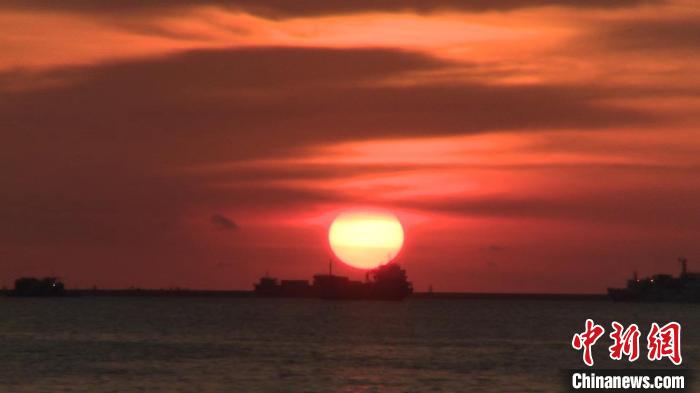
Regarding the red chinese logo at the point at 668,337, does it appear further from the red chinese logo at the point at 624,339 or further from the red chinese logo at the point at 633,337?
the red chinese logo at the point at 624,339

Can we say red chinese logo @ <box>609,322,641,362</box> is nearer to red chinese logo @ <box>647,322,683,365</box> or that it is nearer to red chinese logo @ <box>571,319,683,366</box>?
red chinese logo @ <box>571,319,683,366</box>

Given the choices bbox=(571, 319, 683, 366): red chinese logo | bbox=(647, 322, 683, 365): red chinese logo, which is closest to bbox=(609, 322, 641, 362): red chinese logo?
bbox=(571, 319, 683, 366): red chinese logo

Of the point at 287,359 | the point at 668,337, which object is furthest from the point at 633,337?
the point at 287,359

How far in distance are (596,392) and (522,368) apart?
95.3 ft

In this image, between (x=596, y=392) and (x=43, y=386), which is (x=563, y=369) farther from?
(x=43, y=386)

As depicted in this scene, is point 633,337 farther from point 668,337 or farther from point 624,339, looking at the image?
point 668,337

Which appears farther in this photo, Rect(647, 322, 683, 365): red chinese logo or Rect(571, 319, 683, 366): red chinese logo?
Rect(647, 322, 683, 365): red chinese logo

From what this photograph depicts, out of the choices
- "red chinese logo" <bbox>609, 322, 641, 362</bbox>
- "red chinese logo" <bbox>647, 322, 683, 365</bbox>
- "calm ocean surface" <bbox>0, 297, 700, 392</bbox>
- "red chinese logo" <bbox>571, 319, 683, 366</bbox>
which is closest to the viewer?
"red chinese logo" <bbox>609, 322, 641, 362</bbox>

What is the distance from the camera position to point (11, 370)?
88.5m

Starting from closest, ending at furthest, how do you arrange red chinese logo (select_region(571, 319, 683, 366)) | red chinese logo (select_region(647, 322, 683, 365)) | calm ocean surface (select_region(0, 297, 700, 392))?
1. red chinese logo (select_region(571, 319, 683, 366))
2. red chinese logo (select_region(647, 322, 683, 365))
3. calm ocean surface (select_region(0, 297, 700, 392))

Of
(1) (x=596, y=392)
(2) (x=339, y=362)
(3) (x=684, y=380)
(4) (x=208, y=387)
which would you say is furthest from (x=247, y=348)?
(1) (x=596, y=392)

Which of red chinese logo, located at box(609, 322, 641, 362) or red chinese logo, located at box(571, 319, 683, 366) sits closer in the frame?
red chinese logo, located at box(609, 322, 641, 362)

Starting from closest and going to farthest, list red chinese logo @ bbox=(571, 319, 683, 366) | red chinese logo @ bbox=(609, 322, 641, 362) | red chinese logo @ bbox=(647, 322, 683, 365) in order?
red chinese logo @ bbox=(609, 322, 641, 362)
red chinese logo @ bbox=(571, 319, 683, 366)
red chinese logo @ bbox=(647, 322, 683, 365)

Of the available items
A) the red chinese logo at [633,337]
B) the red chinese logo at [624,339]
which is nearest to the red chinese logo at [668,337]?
the red chinese logo at [633,337]
